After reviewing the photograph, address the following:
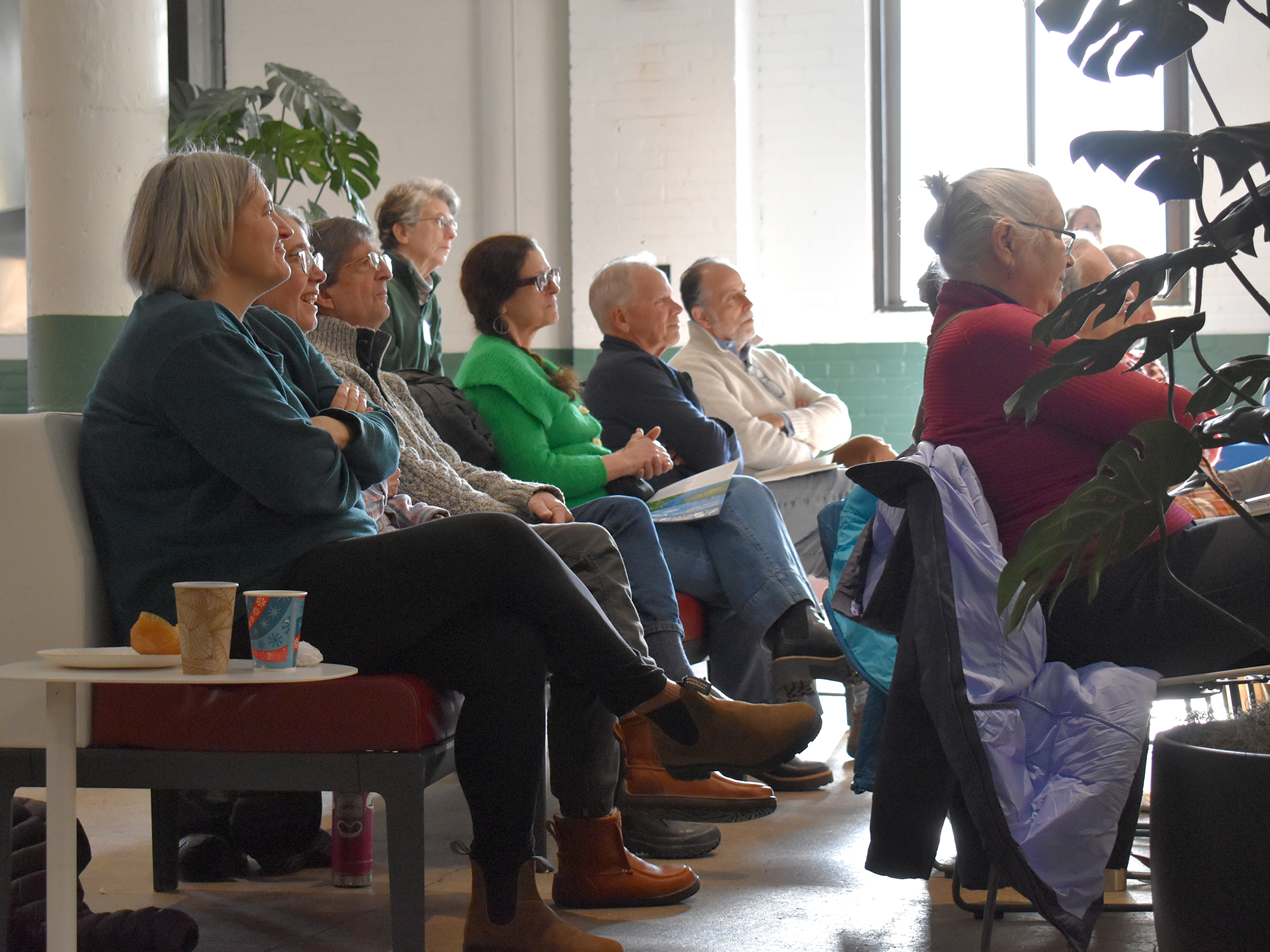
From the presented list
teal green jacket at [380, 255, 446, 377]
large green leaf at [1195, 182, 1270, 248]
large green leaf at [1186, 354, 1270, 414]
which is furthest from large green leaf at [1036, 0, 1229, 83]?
teal green jacket at [380, 255, 446, 377]

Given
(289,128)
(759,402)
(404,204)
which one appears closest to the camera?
(404,204)

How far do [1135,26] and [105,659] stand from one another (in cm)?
135

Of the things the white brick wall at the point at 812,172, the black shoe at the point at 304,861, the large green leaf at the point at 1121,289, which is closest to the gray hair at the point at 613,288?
the black shoe at the point at 304,861

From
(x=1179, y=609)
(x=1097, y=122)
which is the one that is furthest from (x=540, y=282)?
(x=1097, y=122)

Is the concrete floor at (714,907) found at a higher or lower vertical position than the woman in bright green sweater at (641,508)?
lower

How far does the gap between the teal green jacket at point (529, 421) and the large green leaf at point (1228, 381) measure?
1.54 m

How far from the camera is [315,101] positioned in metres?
4.66

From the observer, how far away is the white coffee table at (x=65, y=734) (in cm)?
133

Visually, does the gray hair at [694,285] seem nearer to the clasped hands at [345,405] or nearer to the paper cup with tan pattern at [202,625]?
the clasped hands at [345,405]

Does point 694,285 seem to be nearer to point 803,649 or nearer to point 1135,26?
point 803,649

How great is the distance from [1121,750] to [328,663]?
104 cm

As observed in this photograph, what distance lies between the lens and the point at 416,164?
6.03 metres

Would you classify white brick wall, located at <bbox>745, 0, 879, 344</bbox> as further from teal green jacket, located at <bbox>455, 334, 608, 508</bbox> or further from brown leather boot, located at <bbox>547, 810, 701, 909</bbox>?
brown leather boot, located at <bbox>547, 810, 701, 909</bbox>

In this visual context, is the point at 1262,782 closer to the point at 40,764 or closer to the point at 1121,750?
the point at 1121,750
